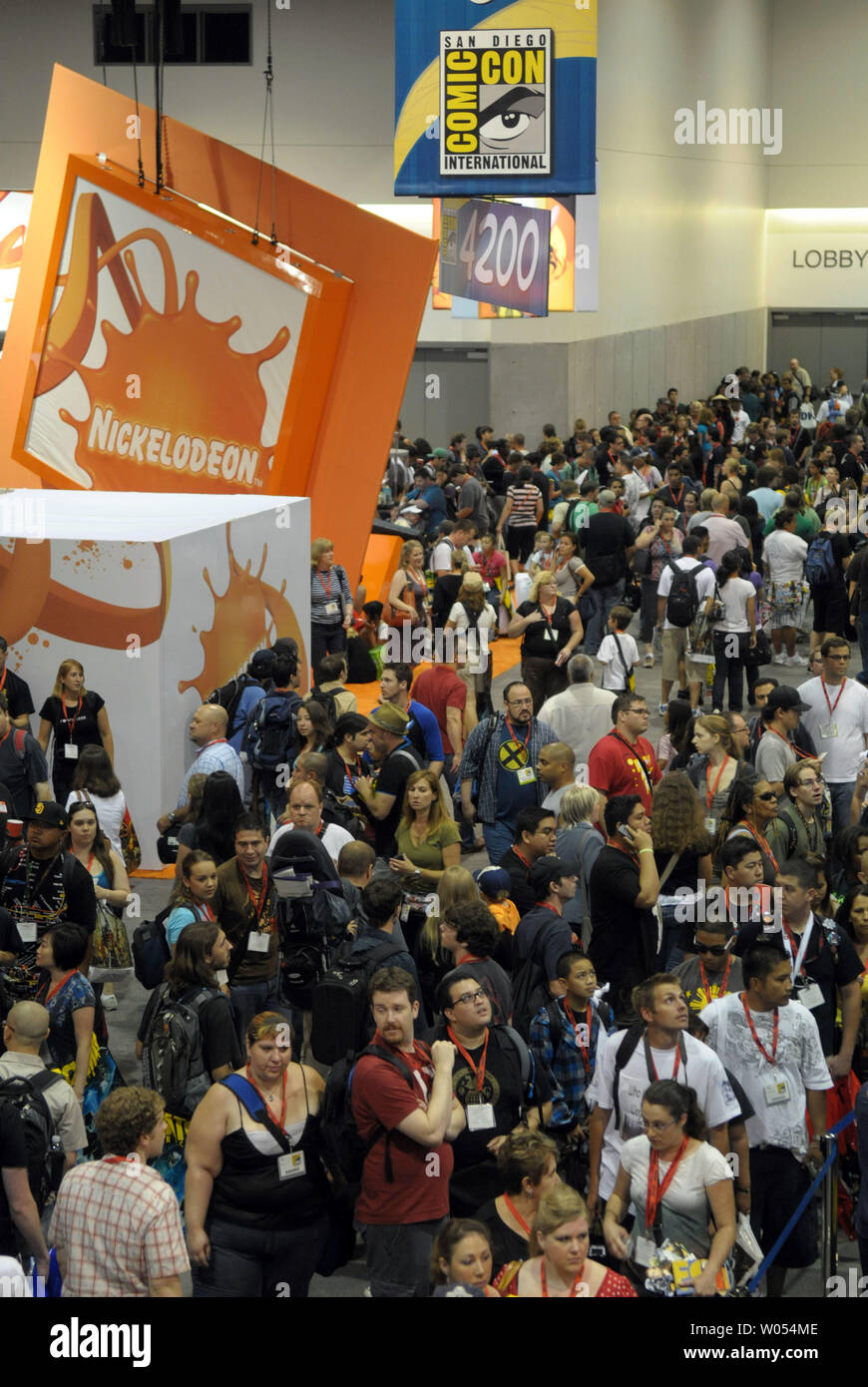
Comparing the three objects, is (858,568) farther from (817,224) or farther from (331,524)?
(817,224)

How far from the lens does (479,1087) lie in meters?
5.41

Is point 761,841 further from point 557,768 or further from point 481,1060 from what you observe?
point 481,1060

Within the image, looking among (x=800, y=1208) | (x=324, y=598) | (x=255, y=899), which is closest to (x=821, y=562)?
(x=324, y=598)

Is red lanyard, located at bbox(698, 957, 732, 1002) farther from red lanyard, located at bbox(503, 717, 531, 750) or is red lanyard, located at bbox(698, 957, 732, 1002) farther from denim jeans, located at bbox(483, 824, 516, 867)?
red lanyard, located at bbox(503, 717, 531, 750)

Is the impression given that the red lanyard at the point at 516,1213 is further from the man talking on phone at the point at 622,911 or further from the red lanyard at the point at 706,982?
the man talking on phone at the point at 622,911

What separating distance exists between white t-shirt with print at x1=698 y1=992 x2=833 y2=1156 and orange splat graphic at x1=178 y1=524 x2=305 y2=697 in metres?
5.54

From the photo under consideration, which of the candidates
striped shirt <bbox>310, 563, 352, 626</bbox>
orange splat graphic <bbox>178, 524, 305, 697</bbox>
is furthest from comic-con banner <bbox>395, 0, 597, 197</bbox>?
orange splat graphic <bbox>178, 524, 305, 697</bbox>

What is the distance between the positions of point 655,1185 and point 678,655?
28.8 feet

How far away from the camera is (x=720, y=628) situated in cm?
1325

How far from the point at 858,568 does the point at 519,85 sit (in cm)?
640

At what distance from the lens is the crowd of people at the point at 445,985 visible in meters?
5.00
